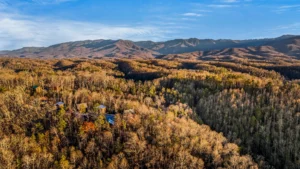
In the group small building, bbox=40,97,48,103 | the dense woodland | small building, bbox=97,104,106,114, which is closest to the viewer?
the dense woodland

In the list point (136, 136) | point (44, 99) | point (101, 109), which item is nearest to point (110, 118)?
point (101, 109)

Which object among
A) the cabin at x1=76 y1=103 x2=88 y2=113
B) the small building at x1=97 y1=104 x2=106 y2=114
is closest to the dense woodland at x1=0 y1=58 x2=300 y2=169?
the cabin at x1=76 y1=103 x2=88 y2=113

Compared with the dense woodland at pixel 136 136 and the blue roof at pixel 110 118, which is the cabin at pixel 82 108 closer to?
the dense woodland at pixel 136 136

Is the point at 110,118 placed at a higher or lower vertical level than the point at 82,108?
lower

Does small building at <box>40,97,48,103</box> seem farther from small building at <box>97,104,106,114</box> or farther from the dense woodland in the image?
small building at <box>97,104,106,114</box>

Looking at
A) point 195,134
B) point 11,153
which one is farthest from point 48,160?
point 195,134

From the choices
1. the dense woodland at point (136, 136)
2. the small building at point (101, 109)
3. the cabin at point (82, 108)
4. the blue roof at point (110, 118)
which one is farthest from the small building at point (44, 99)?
the blue roof at point (110, 118)

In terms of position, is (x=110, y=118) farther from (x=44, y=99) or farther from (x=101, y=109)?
(x=44, y=99)

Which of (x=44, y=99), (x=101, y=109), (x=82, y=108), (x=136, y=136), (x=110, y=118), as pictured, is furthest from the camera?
(x=44, y=99)

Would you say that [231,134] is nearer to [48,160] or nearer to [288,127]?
[288,127]

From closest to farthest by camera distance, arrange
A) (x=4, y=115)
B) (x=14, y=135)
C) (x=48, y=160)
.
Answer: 1. (x=48, y=160)
2. (x=14, y=135)
3. (x=4, y=115)

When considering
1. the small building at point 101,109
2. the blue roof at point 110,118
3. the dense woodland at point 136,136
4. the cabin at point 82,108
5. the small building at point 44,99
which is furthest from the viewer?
the small building at point 44,99
